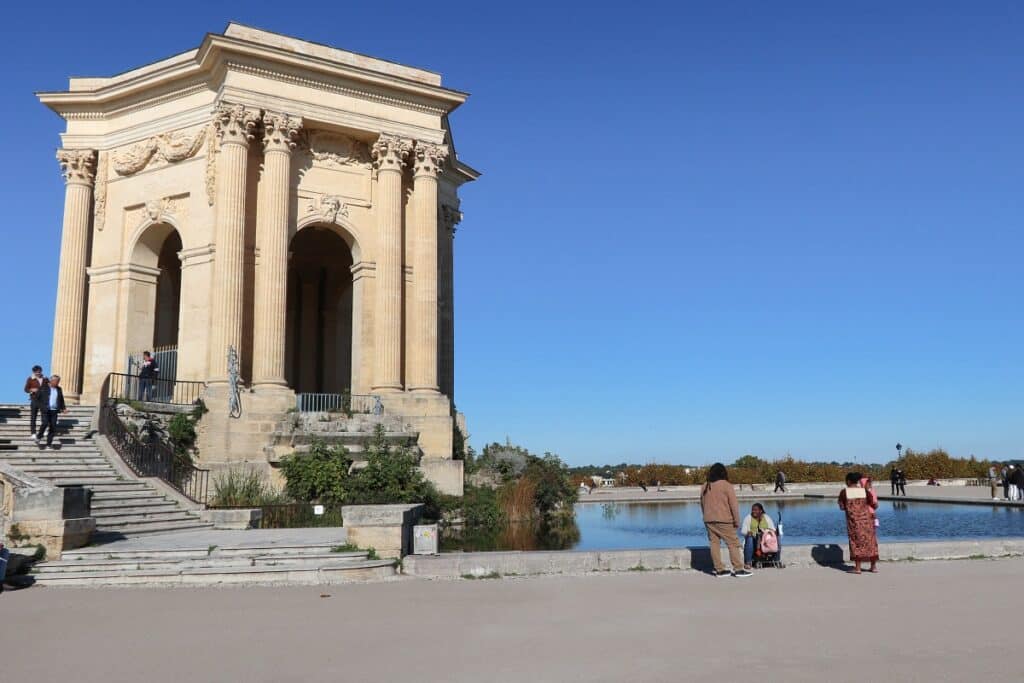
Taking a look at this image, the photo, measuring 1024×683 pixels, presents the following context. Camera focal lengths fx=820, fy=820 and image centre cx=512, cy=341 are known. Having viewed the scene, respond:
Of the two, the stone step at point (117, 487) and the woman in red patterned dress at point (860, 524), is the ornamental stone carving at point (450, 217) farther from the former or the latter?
the woman in red patterned dress at point (860, 524)

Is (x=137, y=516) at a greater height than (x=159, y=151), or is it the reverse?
(x=159, y=151)

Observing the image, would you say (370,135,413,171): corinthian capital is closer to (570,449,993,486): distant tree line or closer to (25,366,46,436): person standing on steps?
(25,366,46,436): person standing on steps

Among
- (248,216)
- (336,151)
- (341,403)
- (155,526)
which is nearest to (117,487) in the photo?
(155,526)

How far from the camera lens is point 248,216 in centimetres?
2450

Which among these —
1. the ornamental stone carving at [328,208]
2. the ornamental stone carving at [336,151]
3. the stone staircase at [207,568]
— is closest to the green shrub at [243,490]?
the stone staircase at [207,568]

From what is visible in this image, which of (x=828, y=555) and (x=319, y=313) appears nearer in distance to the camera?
(x=828, y=555)

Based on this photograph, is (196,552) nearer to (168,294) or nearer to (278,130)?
(278,130)

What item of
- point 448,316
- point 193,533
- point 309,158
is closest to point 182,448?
point 193,533

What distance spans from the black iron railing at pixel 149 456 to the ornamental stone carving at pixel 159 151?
8.82 m

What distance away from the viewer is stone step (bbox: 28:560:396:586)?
1100 centimetres

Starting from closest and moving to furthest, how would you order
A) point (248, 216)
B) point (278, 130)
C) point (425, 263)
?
point (278, 130) < point (248, 216) < point (425, 263)

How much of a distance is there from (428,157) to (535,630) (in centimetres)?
2103

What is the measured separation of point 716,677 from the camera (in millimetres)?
5922

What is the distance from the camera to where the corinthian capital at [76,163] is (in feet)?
89.5
